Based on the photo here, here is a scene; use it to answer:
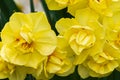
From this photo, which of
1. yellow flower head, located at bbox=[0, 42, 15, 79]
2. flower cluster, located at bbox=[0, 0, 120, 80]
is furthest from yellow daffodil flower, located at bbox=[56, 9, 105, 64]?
yellow flower head, located at bbox=[0, 42, 15, 79]

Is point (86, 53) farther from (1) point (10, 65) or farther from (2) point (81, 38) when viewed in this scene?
(1) point (10, 65)

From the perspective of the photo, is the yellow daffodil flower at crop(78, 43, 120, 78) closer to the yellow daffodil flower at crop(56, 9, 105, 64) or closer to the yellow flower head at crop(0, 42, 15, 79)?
the yellow daffodil flower at crop(56, 9, 105, 64)

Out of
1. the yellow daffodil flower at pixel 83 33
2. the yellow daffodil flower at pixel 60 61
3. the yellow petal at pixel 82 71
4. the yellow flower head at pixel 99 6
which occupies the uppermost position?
the yellow flower head at pixel 99 6

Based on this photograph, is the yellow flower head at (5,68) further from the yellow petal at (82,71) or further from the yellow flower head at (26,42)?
the yellow petal at (82,71)

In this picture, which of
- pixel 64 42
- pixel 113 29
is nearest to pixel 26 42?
pixel 64 42

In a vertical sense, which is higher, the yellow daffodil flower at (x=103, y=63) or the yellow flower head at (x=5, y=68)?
the yellow flower head at (x=5, y=68)

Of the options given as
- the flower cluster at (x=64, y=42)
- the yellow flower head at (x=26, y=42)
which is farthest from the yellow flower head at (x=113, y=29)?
the yellow flower head at (x=26, y=42)

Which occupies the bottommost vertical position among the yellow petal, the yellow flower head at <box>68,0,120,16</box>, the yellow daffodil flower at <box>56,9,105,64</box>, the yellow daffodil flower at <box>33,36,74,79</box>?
the yellow petal
